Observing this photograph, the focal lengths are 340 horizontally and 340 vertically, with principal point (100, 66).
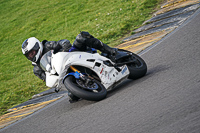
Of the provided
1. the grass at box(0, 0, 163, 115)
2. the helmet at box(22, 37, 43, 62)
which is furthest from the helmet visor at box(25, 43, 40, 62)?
the grass at box(0, 0, 163, 115)

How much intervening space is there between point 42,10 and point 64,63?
17782 millimetres

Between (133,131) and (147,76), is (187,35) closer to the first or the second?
(147,76)

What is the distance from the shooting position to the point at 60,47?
20.1 ft

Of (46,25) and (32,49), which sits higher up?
(32,49)

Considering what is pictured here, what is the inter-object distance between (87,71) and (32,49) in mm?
1096

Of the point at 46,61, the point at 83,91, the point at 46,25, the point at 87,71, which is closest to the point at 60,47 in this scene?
the point at 46,61

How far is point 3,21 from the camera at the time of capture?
2331 cm

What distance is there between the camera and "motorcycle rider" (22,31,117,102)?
19.2ft

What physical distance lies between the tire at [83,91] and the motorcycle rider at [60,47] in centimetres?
70

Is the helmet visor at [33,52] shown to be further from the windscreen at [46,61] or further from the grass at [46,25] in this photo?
the grass at [46,25]

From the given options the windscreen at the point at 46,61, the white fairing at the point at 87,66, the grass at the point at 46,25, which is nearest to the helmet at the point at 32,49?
the windscreen at the point at 46,61

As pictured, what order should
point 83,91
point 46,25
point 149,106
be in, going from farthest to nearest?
point 46,25 < point 83,91 < point 149,106

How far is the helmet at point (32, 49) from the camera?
6078 mm

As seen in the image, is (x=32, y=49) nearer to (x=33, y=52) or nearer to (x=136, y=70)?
(x=33, y=52)
